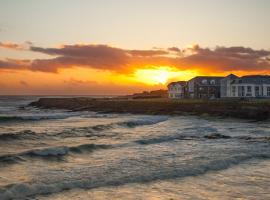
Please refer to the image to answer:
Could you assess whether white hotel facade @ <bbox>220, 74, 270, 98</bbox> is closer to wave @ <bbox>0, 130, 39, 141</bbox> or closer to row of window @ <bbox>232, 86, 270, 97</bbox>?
row of window @ <bbox>232, 86, 270, 97</bbox>

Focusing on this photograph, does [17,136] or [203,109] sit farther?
[203,109]

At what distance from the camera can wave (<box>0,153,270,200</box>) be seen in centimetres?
1296

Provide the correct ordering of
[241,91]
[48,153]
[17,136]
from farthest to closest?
[241,91], [17,136], [48,153]

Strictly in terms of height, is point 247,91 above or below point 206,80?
below

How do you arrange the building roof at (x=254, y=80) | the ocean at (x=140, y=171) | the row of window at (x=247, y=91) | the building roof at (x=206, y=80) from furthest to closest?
1. the building roof at (x=206, y=80)
2. the row of window at (x=247, y=91)
3. the building roof at (x=254, y=80)
4. the ocean at (x=140, y=171)

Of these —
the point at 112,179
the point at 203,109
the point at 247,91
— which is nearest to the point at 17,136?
the point at 112,179

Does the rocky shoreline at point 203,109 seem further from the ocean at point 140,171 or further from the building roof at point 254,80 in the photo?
the ocean at point 140,171

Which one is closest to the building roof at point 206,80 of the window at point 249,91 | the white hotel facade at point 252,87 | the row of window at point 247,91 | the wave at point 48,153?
the white hotel facade at point 252,87

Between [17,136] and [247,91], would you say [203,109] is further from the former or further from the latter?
[17,136]

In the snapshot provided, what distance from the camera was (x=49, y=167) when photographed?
17.8 m

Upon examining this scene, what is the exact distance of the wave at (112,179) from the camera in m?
13.0

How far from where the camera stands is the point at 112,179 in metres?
15.0

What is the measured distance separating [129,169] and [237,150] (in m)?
8.68

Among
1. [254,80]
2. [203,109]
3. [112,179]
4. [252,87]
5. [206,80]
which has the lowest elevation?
[112,179]
